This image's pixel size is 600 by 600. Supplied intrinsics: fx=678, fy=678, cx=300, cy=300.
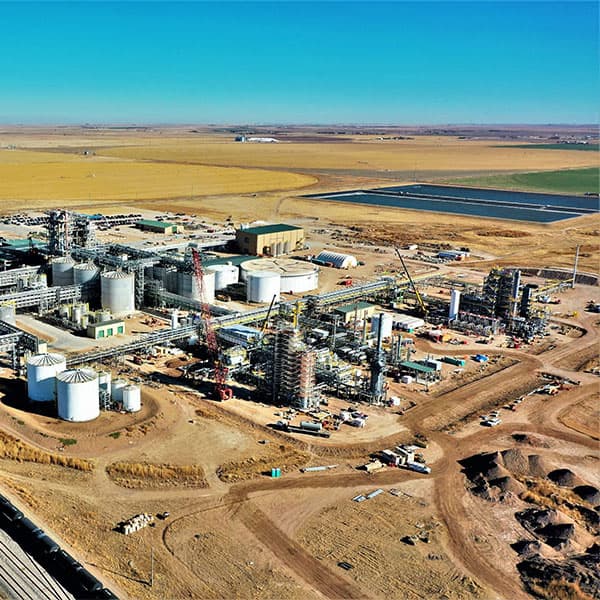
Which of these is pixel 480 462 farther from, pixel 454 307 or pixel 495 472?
pixel 454 307

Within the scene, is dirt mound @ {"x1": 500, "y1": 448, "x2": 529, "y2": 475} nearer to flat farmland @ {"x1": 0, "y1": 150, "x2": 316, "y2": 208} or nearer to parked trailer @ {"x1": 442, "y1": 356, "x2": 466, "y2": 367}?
parked trailer @ {"x1": 442, "y1": 356, "x2": 466, "y2": 367}

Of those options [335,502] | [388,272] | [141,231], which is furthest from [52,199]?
[335,502]

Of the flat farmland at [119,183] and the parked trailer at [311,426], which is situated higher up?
the flat farmland at [119,183]

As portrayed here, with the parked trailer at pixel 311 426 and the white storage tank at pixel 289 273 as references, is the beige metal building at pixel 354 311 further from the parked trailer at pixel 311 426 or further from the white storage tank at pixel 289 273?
the parked trailer at pixel 311 426

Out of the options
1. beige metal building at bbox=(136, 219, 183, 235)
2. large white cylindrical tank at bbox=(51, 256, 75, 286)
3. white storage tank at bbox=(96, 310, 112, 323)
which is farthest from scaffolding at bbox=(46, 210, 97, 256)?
beige metal building at bbox=(136, 219, 183, 235)

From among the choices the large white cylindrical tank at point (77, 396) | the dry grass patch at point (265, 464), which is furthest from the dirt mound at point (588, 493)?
the large white cylindrical tank at point (77, 396)

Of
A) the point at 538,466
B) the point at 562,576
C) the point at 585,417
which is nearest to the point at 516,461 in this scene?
the point at 538,466

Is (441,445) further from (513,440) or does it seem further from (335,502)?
(335,502)
